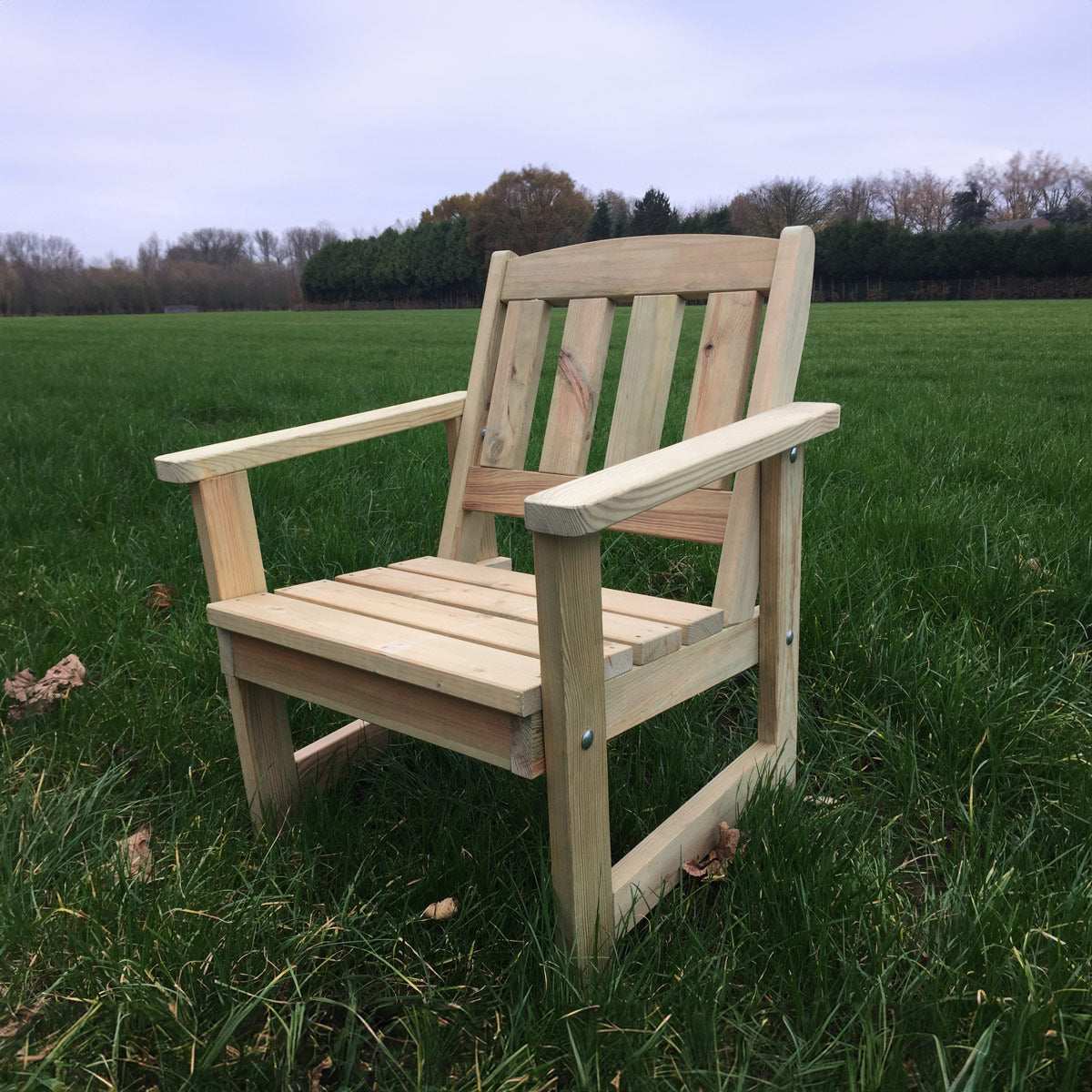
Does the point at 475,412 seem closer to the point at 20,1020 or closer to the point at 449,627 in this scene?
the point at 449,627

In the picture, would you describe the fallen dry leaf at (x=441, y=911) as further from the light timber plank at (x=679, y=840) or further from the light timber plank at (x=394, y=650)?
the light timber plank at (x=394, y=650)

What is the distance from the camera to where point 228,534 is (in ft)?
5.10

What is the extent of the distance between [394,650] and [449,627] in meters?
0.15

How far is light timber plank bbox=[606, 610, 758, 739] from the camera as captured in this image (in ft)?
4.00

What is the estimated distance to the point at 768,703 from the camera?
5.16ft

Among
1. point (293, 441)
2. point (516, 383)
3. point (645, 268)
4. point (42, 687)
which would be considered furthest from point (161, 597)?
point (645, 268)

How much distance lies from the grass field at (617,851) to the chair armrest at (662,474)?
59 centimetres

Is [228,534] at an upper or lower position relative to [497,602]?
upper

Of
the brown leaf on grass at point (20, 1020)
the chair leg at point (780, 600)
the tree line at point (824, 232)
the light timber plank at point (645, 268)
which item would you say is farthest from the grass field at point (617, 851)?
the tree line at point (824, 232)

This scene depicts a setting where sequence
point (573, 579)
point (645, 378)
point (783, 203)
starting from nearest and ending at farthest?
point (573, 579) < point (645, 378) < point (783, 203)

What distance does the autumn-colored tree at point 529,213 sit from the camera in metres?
50.1

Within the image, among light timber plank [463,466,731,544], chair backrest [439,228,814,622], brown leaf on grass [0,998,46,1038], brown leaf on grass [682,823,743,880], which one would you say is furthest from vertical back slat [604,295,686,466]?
brown leaf on grass [0,998,46,1038]

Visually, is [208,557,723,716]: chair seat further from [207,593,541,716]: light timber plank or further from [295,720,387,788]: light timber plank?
[295,720,387,788]: light timber plank

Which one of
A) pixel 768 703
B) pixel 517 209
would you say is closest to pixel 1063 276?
pixel 517 209
